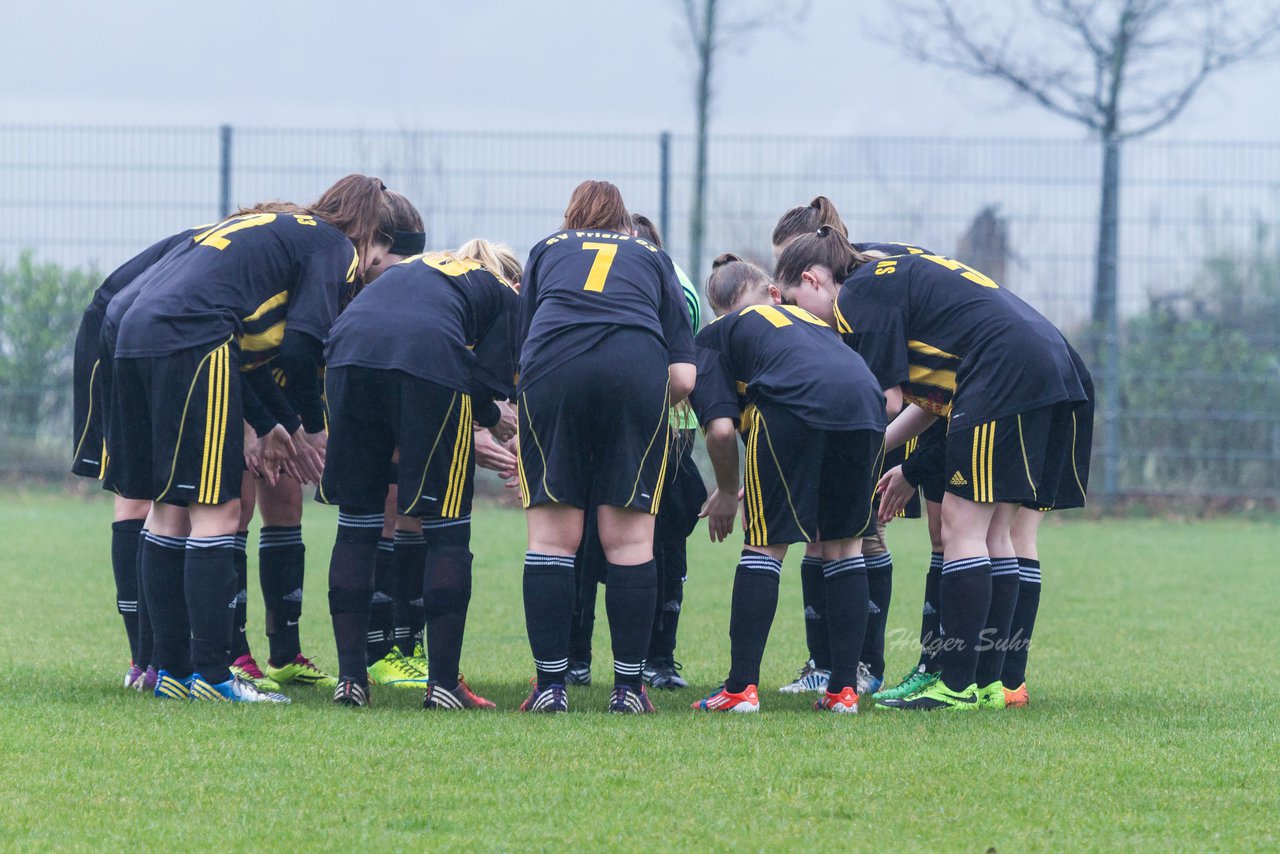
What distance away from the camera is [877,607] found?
5.66m

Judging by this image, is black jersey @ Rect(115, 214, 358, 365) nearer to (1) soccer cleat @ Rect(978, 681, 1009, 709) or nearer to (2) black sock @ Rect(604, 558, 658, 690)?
(2) black sock @ Rect(604, 558, 658, 690)

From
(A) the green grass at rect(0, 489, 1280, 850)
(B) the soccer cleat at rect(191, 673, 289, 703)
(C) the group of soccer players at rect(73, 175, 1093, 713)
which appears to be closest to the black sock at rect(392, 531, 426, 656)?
(C) the group of soccer players at rect(73, 175, 1093, 713)

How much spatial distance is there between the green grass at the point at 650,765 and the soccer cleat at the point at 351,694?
0.08m

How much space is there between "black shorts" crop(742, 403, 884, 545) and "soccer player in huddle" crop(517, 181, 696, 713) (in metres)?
0.36

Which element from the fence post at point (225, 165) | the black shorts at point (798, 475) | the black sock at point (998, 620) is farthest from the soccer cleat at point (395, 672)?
the fence post at point (225, 165)

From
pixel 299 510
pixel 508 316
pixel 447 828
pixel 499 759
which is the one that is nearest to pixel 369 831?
pixel 447 828

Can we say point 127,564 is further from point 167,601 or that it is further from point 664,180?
point 664,180

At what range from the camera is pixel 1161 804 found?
3412mm

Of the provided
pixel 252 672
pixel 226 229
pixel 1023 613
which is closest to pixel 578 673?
pixel 252 672

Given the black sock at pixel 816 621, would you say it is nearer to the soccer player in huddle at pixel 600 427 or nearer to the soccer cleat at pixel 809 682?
the soccer cleat at pixel 809 682

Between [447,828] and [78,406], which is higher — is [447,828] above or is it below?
below

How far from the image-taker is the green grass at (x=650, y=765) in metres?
3.14

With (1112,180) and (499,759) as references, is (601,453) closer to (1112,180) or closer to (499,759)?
(499,759)

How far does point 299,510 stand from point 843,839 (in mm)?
3131
